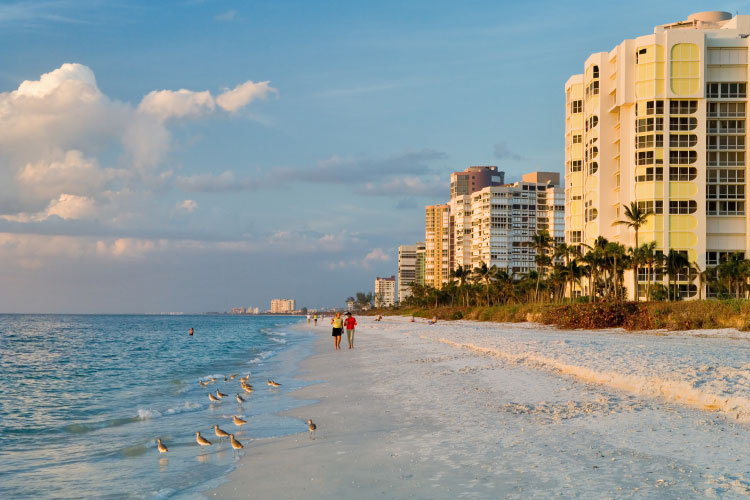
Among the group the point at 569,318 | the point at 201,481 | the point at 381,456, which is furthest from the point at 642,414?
the point at 569,318

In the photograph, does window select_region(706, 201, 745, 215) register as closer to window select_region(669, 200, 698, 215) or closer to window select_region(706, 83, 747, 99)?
window select_region(669, 200, 698, 215)

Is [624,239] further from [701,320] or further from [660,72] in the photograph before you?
[701,320]

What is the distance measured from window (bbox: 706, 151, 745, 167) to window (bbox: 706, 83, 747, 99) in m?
7.04

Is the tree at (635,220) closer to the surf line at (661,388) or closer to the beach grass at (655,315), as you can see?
the beach grass at (655,315)

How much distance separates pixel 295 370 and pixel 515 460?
65.8ft

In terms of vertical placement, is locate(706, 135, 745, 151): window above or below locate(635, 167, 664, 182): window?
above

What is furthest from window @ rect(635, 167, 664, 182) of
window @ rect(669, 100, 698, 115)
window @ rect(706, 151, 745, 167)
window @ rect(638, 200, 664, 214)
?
window @ rect(669, 100, 698, 115)

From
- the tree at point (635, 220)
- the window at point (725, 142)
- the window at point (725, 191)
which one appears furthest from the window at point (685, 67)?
the tree at point (635, 220)

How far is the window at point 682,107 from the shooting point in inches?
3319

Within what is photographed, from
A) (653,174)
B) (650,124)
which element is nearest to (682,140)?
(650,124)

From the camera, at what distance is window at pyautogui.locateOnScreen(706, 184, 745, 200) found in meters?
84.2

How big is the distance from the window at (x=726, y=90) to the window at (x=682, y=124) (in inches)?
165

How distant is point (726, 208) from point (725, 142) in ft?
28.7

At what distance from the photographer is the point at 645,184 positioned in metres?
84.2
